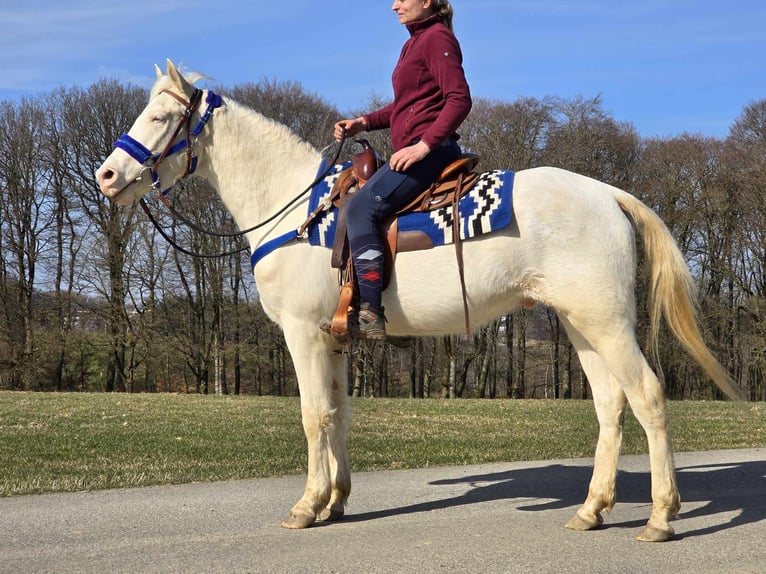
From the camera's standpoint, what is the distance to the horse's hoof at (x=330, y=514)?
20.5 feet

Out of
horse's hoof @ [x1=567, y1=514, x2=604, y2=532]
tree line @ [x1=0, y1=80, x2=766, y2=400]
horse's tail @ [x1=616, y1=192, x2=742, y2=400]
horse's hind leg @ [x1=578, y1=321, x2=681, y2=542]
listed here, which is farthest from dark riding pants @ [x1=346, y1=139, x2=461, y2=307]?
tree line @ [x1=0, y1=80, x2=766, y2=400]

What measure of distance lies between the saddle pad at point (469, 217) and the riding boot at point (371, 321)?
1.94ft

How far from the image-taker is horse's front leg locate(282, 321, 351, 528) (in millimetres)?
6055

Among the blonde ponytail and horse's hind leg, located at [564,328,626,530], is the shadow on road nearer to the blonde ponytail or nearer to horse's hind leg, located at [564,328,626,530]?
horse's hind leg, located at [564,328,626,530]

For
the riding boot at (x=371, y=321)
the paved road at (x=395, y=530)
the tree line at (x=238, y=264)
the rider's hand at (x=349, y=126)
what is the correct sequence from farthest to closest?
the tree line at (x=238, y=264), the rider's hand at (x=349, y=126), the riding boot at (x=371, y=321), the paved road at (x=395, y=530)

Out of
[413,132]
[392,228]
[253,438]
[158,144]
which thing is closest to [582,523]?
[392,228]

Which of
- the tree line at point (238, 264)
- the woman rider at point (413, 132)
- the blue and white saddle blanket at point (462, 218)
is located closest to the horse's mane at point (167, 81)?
the blue and white saddle blanket at point (462, 218)

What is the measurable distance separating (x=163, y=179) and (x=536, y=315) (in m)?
31.2

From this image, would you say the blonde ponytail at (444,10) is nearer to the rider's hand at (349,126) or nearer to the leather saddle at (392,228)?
the leather saddle at (392,228)

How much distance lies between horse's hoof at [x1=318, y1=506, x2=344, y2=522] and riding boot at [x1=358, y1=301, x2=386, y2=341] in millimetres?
1400

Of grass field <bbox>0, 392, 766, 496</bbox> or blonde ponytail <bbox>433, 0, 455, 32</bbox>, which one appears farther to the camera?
grass field <bbox>0, 392, 766, 496</bbox>

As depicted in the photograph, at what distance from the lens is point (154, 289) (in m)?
36.9

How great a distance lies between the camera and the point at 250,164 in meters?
6.61

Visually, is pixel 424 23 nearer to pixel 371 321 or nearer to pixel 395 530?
pixel 371 321
